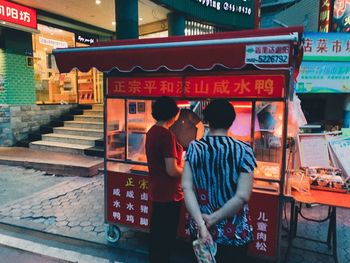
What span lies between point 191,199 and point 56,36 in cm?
1125

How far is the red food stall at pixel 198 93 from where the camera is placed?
10.0 ft

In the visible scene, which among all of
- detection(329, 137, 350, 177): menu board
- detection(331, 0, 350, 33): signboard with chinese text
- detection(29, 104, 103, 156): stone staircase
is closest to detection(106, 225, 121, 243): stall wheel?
detection(329, 137, 350, 177): menu board

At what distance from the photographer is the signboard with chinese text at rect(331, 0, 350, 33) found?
9.56 metres

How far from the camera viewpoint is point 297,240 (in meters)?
4.30

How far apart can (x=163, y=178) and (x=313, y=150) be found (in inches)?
87.2

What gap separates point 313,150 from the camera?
396cm

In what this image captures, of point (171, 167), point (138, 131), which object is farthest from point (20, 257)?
point (171, 167)

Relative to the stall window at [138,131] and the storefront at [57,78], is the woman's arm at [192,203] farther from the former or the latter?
the storefront at [57,78]

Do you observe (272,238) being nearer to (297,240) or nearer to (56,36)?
(297,240)

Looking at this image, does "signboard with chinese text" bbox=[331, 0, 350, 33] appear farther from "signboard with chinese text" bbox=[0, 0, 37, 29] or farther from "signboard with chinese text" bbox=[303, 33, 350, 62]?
"signboard with chinese text" bbox=[0, 0, 37, 29]

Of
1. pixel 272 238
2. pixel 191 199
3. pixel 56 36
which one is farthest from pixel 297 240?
pixel 56 36

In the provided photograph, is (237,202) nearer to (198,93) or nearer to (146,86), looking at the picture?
(198,93)

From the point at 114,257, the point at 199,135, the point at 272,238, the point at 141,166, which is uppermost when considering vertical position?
the point at 199,135

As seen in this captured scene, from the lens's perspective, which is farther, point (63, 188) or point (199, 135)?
point (63, 188)
